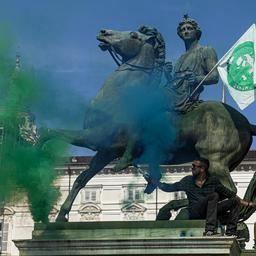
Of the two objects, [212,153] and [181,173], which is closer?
[212,153]

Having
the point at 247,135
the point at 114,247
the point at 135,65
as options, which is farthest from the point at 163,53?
the point at 114,247

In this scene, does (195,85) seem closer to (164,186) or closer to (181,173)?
(164,186)

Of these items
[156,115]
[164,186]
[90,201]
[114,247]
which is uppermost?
[90,201]

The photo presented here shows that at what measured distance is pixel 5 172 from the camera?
42.6ft

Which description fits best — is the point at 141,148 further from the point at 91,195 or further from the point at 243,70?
the point at 91,195

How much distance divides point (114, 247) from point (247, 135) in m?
3.58

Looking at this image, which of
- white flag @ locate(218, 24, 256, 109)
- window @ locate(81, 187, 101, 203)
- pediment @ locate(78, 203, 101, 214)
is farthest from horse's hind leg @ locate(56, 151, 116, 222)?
window @ locate(81, 187, 101, 203)

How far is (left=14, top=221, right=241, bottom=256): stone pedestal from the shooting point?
1130cm

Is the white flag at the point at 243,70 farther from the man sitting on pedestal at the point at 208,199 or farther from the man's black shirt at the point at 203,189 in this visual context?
the man sitting on pedestal at the point at 208,199

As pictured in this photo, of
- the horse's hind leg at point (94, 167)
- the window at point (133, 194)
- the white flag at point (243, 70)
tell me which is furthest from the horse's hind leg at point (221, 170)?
the white flag at point (243, 70)

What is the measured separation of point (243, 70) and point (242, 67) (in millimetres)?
120

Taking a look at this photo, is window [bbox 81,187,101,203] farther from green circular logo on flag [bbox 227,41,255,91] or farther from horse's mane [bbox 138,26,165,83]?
horse's mane [bbox 138,26,165,83]

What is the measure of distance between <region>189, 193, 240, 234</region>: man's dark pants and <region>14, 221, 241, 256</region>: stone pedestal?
0.76ft

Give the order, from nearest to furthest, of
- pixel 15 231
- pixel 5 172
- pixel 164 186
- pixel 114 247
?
pixel 114 247
pixel 5 172
pixel 164 186
pixel 15 231
